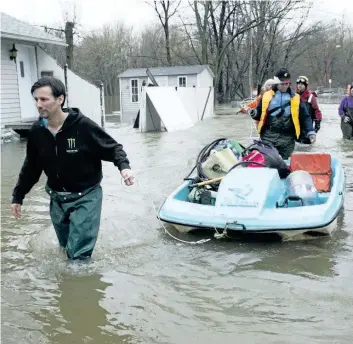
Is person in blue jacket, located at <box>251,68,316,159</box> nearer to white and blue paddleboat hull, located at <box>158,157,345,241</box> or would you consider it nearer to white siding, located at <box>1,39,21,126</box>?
white and blue paddleboat hull, located at <box>158,157,345,241</box>

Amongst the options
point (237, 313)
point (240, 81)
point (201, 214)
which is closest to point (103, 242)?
point (201, 214)

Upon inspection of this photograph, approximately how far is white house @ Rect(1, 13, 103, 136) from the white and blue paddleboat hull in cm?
1067

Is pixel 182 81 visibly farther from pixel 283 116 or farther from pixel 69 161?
pixel 69 161

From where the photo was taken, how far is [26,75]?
16.2 m

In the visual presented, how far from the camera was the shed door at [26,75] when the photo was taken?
1578 cm

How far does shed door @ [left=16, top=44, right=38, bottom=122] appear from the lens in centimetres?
1578

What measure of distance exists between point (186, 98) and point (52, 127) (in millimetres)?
16832

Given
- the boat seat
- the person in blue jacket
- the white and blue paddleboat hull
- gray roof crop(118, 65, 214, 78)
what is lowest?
the white and blue paddleboat hull

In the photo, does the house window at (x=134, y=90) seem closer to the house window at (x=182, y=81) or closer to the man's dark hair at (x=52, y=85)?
the house window at (x=182, y=81)

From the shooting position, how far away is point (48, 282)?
4.23 m

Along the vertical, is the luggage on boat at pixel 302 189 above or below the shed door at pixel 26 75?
below

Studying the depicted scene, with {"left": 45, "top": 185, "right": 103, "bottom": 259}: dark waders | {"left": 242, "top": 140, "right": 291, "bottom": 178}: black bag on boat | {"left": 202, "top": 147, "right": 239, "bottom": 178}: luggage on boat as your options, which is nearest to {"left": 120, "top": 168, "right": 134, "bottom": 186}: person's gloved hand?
{"left": 45, "top": 185, "right": 103, "bottom": 259}: dark waders

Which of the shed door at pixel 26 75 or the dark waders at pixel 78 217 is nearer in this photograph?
the dark waders at pixel 78 217

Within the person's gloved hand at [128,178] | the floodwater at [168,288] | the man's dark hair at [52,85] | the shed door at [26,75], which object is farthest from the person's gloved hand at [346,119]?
the man's dark hair at [52,85]
